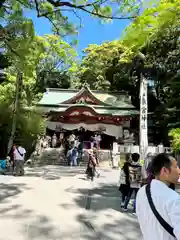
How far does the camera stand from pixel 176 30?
480 inches

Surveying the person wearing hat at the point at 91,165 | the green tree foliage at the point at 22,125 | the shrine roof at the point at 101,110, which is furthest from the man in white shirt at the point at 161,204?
the shrine roof at the point at 101,110

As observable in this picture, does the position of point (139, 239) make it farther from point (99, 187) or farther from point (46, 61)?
point (46, 61)

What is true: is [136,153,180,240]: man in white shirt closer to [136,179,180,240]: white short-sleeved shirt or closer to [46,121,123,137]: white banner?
[136,179,180,240]: white short-sleeved shirt

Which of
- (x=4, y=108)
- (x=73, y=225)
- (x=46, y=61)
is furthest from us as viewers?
(x=46, y=61)

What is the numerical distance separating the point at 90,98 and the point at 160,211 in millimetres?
24469

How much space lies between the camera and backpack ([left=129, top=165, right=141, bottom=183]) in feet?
24.1

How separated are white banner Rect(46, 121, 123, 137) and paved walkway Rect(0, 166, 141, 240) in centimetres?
1448

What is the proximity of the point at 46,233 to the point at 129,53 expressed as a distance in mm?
16392

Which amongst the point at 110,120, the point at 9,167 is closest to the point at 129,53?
the point at 110,120

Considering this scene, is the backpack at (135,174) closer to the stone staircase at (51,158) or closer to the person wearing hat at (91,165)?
the person wearing hat at (91,165)

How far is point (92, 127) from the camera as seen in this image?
83.2 feet

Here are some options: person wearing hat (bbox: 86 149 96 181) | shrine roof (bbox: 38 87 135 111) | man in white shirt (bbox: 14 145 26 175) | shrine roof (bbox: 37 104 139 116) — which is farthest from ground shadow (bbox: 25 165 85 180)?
shrine roof (bbox: 38 87 135 111)

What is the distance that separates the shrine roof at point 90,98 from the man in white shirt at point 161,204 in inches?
923

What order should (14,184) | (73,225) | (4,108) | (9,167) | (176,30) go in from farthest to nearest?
(4,108) → (9,167) → (176,30) → (14,184) → (73,225)
